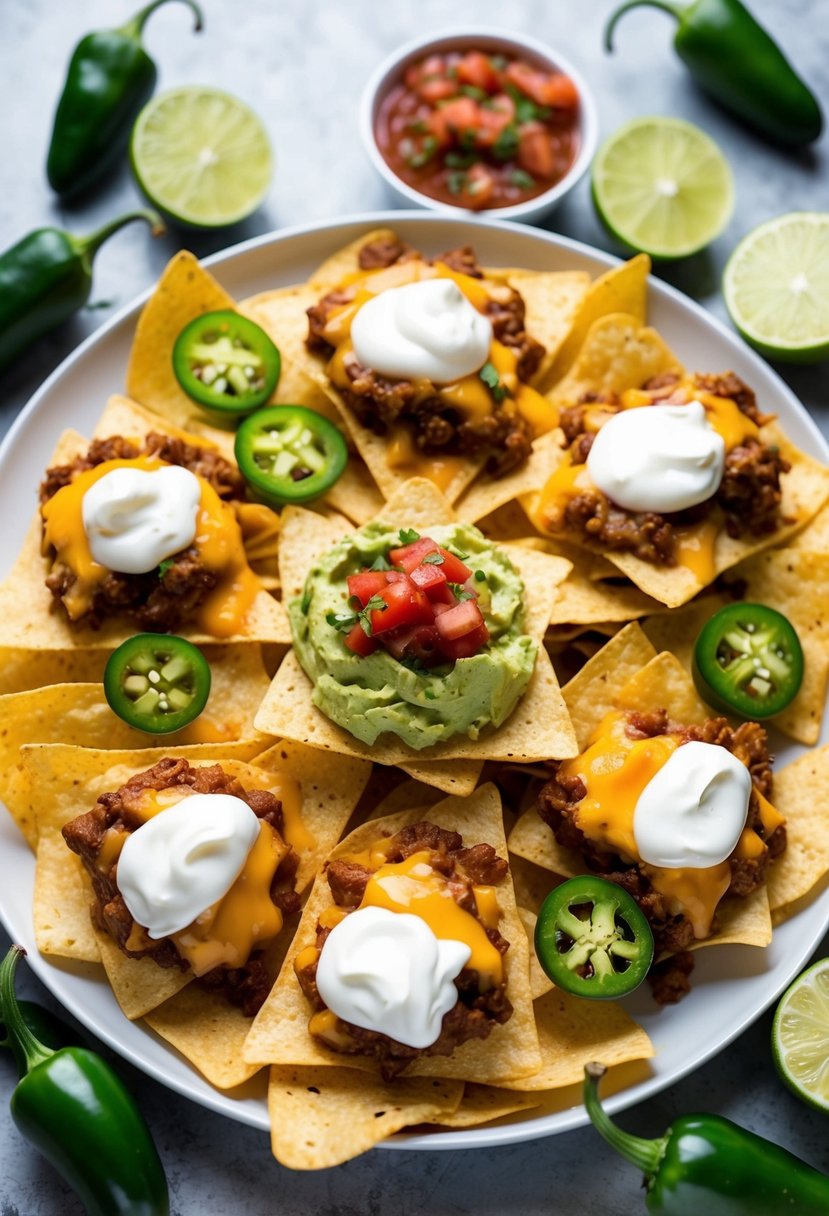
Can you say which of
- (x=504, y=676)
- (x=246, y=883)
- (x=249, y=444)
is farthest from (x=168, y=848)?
(x=249, y=444)

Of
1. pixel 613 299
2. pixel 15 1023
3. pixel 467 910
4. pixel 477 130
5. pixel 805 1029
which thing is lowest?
pixel 15 1023

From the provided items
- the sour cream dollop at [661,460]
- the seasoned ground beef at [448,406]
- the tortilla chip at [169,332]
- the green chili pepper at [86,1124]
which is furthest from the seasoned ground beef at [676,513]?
the green chili pepper at [86,1124]

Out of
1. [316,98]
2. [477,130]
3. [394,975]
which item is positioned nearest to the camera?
[394,975]

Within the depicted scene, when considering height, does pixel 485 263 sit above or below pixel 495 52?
below

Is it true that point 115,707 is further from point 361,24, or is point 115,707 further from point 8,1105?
point 361,24

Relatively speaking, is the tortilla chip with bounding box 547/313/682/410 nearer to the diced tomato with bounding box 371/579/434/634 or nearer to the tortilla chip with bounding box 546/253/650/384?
the tortilla chip with bounding box 546/253/650/384

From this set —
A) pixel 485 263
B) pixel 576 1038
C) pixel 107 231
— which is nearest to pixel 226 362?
pixel 107 231

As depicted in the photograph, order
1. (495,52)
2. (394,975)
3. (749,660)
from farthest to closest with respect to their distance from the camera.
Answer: (495,52) < (749,660) < (394,975)

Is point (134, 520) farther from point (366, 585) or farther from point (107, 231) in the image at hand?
point (107, 231)
